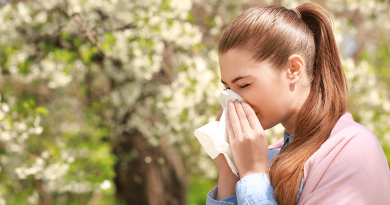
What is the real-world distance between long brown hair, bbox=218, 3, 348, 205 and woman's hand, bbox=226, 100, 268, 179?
69 mm

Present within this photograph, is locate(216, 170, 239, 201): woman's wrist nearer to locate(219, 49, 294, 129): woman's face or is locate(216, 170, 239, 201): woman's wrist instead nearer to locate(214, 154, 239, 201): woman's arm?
locate(214, 154, 239, 201): woman's arm

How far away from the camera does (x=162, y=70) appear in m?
3.78

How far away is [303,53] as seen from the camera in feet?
4.13

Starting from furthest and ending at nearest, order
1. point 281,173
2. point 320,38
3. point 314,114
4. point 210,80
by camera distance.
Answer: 1. point 210,80
2. point 320,38
3. point 314,114
4. point 281,173

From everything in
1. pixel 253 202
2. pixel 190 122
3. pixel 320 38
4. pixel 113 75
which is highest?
pixel 113 75

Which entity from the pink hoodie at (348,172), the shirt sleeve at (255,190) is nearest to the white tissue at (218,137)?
the shirt sleeve at (255,190)

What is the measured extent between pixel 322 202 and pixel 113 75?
10.3 feet

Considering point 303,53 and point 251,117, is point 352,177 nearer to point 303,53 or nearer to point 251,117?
point 251,117

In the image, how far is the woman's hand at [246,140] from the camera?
1.13 m

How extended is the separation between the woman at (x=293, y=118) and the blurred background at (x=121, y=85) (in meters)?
1.01

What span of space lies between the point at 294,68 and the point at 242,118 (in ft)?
0.94

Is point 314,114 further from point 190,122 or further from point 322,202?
point 190,122

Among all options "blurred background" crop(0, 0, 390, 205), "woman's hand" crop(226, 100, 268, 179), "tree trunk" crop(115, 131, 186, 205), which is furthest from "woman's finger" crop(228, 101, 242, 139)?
"tree trunk" crop(115, 131, 186, 205)

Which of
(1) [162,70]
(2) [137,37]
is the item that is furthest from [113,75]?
(2) [137,37]
